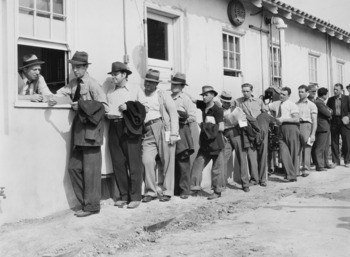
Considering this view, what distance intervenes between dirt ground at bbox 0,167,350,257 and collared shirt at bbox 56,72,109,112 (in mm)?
1650

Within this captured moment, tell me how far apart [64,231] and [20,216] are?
0.81m

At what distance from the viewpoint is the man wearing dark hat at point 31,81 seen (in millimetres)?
6156

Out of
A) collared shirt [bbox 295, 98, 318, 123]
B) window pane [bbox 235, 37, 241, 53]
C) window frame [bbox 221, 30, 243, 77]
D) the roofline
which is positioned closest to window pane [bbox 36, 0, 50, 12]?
window frame [bbox 221, 30, 243, 77]

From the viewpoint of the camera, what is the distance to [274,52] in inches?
478

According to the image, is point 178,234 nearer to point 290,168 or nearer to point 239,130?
point 239,130

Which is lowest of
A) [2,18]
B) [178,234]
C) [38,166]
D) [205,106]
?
[178,234]

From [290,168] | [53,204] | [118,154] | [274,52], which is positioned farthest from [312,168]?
[53,204]

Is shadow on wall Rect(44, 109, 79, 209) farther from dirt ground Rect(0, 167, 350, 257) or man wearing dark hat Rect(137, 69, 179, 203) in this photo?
man wearing dark hat Rect(137, 69, 179, 203)

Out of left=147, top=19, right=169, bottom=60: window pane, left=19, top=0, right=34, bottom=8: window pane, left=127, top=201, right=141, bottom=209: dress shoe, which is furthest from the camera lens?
left=147, top=19, right=169, bottom=60: window pane

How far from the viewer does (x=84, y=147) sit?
20.8ft

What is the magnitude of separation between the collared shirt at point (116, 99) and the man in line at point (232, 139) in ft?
7.75

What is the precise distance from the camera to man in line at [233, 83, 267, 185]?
29.8 ft

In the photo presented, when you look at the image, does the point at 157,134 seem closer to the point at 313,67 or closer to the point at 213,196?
the point at 213,196

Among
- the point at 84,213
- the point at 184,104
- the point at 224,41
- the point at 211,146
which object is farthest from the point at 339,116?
the point at 84,213
